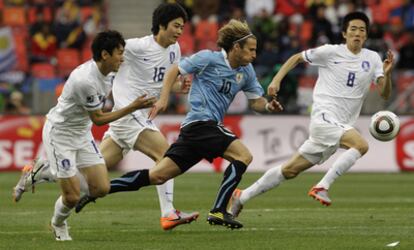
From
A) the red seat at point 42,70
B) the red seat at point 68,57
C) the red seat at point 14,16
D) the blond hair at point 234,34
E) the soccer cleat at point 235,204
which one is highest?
the blond hair at point 234,34

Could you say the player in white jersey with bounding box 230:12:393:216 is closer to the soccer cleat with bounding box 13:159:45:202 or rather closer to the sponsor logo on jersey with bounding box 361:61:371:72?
the sponsor logo on jersey with bounding box 361:61:371:72

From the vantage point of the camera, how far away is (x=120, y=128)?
1276 cm

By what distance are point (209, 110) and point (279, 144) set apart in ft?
37.4

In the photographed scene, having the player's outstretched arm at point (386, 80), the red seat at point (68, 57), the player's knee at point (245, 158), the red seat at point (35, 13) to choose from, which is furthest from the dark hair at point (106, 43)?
the red seat at point (35, 13)

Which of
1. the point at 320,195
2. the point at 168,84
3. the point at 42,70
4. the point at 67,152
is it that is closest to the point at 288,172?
the point at 320,195

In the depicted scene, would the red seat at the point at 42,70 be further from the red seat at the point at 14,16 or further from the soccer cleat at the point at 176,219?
the soccer cleat at the point at 176,219

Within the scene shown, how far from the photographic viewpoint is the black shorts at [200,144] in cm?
1156

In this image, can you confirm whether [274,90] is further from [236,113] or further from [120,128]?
[236,113]

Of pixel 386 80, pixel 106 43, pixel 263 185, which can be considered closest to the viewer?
pixel 106 43

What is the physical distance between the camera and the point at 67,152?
35.8 ft

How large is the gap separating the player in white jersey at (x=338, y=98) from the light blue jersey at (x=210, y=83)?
121cm

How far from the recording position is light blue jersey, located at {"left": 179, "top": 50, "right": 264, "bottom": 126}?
11.7 metres

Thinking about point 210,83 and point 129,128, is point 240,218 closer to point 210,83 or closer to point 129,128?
point 129,128

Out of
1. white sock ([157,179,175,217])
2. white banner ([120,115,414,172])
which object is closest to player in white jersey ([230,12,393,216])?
white sock ([157,179,175,217])
